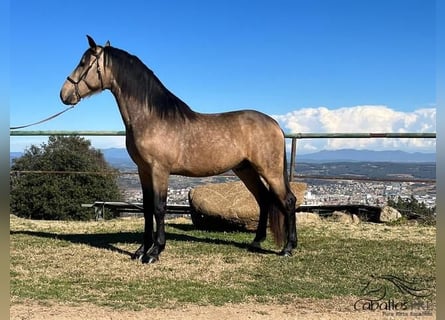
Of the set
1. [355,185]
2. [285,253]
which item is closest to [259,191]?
[285,253]

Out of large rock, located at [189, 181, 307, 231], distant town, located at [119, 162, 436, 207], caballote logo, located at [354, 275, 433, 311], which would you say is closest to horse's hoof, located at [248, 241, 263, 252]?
large rock, located at [189, 181, 307, 231]

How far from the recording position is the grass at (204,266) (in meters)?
3.42

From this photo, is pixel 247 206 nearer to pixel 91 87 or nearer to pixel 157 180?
pixel 157 180

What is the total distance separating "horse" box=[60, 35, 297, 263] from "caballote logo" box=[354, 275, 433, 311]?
125 centimetres

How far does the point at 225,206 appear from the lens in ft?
20.3

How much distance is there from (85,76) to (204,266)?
91.8 inches

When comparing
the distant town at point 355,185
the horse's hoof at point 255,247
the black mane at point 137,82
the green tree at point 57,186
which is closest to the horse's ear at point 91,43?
the black mane at point 137,82

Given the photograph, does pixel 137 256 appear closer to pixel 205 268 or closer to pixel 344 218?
pixel 205 268

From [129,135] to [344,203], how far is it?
4348mm

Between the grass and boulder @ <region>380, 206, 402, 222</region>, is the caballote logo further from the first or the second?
boulder @ <region>380, 206, 402, 222</region>

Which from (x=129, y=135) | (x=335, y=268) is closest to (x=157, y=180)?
(x=129, y=135)

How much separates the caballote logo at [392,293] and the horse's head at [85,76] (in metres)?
3.33

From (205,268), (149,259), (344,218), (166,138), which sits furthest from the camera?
Result: (344,218)

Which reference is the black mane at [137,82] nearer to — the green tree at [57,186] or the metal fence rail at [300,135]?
the metal fence rail at [300,135]
